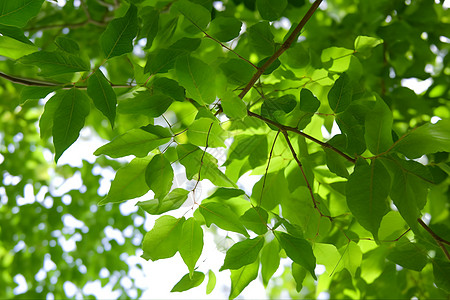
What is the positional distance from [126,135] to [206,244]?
29cm

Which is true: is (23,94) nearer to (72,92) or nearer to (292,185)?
(72,92)

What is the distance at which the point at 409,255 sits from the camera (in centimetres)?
67

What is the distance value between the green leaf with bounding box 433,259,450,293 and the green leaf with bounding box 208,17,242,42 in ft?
1.77

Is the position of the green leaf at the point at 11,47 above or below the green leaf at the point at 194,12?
below

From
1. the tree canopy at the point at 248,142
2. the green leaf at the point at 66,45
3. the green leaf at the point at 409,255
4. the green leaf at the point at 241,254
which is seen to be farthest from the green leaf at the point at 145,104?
the green leaf at the point at 409,255

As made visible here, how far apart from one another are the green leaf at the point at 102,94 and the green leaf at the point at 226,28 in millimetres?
252

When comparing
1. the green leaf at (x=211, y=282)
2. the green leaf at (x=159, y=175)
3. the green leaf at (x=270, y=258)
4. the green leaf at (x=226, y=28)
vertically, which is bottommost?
the green leaf at (x=211, y=282)

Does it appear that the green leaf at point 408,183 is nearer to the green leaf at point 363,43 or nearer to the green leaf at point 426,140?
the green leaf at point 426,140

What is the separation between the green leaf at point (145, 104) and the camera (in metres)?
0.56

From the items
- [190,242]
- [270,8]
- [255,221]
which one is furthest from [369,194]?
[270,8]

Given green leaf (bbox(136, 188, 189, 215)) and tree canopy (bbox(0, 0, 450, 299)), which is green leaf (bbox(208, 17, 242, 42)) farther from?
green leaf (bbox(136, 188, 189, 215))

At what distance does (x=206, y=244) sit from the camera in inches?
28.4

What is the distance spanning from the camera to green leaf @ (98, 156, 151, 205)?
0.57 meters

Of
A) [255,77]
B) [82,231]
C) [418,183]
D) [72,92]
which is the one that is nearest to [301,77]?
[255,77]
